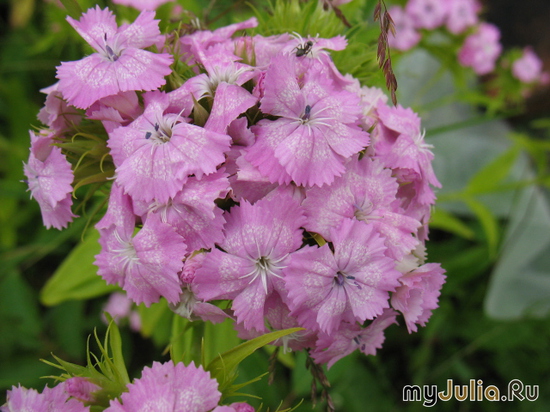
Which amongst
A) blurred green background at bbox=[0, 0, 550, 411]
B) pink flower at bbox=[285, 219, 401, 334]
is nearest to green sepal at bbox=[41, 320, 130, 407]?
pink flower at bbox=[285, 219, 401, 334]

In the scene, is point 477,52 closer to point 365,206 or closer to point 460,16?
point 460,16

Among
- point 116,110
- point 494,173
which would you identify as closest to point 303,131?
point 116,110

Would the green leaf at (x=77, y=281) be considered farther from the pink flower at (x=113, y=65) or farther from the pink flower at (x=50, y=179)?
the pink flower at (x=113, y=65)

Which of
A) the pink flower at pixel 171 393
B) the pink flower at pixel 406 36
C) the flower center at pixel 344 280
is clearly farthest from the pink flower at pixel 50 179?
the pink flower at pixel 406 36

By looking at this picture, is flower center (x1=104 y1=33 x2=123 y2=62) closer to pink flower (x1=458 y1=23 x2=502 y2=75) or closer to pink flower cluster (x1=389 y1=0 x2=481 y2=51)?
pink flower cluster (x1=389 y1=0 x2=481 y2=51)

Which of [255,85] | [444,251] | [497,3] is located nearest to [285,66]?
[255,85]

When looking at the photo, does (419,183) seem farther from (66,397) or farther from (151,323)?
(151,323)
